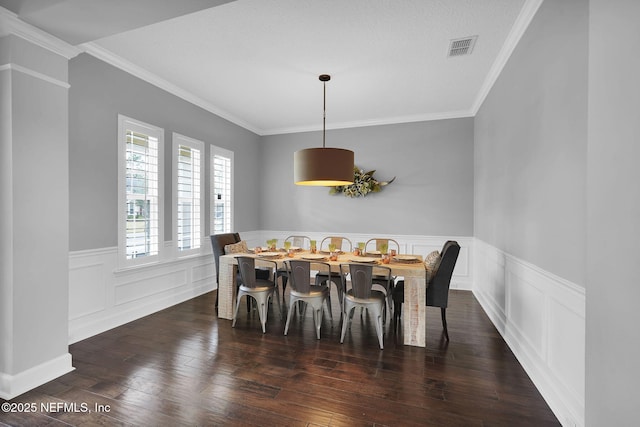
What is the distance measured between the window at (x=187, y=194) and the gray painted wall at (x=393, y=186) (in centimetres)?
202

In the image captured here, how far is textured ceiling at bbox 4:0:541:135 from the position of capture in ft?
8.80

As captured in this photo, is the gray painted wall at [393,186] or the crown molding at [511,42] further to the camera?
the gray painted wall at [393,186]

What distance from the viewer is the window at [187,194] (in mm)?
4543

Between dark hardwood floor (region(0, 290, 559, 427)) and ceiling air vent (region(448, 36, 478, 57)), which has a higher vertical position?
ceiling air vent (region(448, 36, 478, 57))

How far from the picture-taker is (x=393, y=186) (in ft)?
19.5

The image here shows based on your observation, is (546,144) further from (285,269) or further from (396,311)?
(285,269)

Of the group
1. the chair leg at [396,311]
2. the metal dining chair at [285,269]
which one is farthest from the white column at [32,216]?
the chair leg at [396,311]

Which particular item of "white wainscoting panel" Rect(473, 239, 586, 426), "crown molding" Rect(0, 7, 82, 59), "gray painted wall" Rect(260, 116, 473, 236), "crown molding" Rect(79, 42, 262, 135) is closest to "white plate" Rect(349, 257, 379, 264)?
"white wainscoting panel" Rect(473, 239, 586, 426)

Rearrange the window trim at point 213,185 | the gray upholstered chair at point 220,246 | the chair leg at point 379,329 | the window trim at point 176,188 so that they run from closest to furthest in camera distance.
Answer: the chair leg at point 379,329, the gray upholstered chair at point 220,246, the window trim at point 176,188, the window trim at point 213,185

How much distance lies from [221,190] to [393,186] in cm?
321

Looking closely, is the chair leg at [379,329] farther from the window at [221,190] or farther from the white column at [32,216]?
the window at [221,190]

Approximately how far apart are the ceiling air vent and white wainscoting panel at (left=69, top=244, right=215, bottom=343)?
435cm

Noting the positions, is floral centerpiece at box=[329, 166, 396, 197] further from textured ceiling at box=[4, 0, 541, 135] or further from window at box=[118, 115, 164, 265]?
window at box=[118, 115, 164, 265]

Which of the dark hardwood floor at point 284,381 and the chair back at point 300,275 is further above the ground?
the chair back at point 300,275
